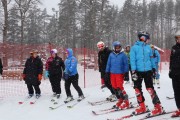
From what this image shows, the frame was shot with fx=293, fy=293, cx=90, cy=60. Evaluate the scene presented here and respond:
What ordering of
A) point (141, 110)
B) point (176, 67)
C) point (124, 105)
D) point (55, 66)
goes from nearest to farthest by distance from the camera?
point (176, 67)
point (141, 110)
point (124, 105)
point (55, 66)

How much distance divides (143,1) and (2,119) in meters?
67.9

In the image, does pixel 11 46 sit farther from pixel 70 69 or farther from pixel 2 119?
pixel 2 119

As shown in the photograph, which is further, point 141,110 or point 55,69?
point 55,69

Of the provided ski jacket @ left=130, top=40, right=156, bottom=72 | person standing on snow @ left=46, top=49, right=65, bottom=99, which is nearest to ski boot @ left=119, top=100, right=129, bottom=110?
ski jacket @ left=130, top=40, right=156, bottom=72

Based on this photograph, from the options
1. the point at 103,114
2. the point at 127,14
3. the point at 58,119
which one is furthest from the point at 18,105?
the point at 127,14

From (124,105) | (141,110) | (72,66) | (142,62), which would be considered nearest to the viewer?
(142,62)

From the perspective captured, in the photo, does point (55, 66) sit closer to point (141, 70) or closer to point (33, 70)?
point (33, 70)

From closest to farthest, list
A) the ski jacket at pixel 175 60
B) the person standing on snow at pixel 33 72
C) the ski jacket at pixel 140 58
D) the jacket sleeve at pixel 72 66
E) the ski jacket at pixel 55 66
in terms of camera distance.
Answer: the ski jacket at pixel 175 60 → the ski jacket at pixel 140 58 → the jacket sleeve at pixel 72 66 → the ski jacket at pixel 55 66 → the person standing on snow at pixel 33 72

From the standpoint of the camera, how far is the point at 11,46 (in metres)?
13.1

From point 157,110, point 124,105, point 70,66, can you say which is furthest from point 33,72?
point 157,110

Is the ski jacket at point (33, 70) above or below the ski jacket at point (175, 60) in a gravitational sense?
below

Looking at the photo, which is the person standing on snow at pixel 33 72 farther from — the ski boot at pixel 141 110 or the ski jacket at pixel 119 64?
the ski boot at pixel 141 110

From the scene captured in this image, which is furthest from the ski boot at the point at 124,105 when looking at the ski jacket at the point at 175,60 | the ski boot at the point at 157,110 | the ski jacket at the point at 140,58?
the ski jacket at the point at 175,60

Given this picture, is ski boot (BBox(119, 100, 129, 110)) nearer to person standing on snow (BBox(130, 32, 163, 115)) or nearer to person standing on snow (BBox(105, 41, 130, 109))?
person standing on snow (BBox(105, 41, 130, 109))
